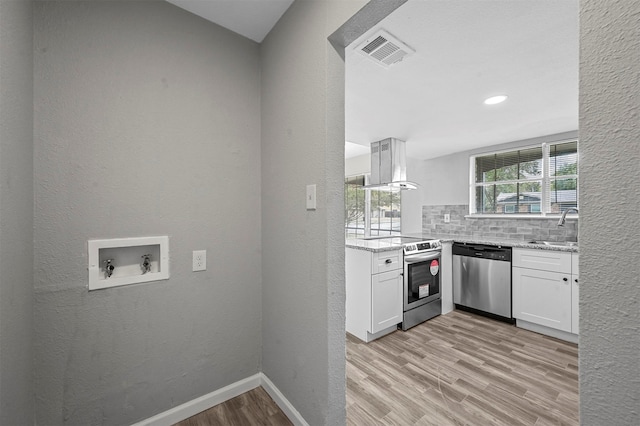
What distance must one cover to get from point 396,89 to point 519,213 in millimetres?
2835

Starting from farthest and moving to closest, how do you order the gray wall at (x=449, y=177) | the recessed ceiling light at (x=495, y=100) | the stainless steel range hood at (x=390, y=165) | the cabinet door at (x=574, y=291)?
the gray wall at (x=449, y=177), the stainless steel range hood at (x=390, y=165), the cabinet door at (x=574, y=291), the recessed ceiling light at (x=495, y=100)

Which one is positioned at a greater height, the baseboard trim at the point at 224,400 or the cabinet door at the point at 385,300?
the cabinet door at the point at 385,300

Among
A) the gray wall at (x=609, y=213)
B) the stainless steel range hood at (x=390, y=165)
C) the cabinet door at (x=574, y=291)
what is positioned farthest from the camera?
the stainless steel range hood at (x=390, y=165)

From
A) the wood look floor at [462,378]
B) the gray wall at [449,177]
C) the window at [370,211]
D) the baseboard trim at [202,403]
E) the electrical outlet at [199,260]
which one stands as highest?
the gray wall at [449,177]

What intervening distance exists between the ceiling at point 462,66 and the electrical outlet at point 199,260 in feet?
4.72

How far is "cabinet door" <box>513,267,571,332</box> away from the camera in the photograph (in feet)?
9.10

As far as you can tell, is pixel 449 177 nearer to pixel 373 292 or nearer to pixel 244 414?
pixel 373 292

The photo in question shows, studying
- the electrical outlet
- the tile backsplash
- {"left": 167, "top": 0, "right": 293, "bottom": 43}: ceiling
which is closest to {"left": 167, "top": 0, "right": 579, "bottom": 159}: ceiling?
{"left": 167, "top": 0, "right": 293, "bottom": 43}: ceiling

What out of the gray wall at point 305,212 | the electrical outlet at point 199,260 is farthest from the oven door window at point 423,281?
the electrical outlet at point 199,260

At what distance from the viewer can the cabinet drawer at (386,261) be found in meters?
2.73

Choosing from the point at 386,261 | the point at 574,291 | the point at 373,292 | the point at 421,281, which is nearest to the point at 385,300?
the point at 373,292

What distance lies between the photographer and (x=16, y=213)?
100 cm

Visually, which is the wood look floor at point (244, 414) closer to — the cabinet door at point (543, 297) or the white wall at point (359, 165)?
the cabinet door at point (543, 297)

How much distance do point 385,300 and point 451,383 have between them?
35.8 inches
